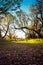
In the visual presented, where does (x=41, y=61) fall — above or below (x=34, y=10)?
below

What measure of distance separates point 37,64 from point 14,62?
112 centimetres

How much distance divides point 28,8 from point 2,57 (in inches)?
307

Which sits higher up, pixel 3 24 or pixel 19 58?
pixel 3 24

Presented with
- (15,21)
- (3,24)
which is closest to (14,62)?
(15,21)

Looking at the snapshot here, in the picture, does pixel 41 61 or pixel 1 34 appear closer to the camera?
pixel 41 61

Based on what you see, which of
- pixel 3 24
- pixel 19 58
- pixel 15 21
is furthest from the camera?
pixel 3 24

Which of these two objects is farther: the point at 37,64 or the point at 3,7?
the point at 3,7

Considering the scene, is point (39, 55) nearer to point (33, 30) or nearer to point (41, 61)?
point (41, 61)

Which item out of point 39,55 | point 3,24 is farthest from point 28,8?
point 39,55

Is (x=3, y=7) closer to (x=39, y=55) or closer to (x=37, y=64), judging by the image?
(x=39, y=55)

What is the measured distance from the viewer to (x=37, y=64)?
7594mm

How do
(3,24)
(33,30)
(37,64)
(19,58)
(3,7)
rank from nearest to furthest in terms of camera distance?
(37,64) < (19,58) < (3,7) < (33,30) < (3,24)

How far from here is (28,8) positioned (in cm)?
1537

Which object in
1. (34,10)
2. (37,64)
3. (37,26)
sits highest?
(34,10)
